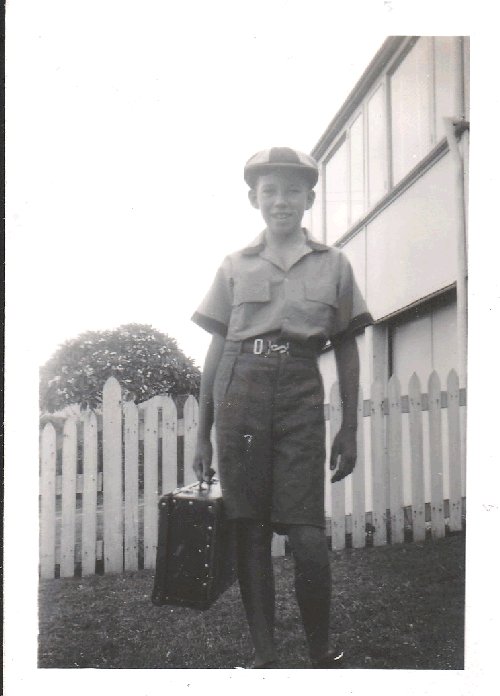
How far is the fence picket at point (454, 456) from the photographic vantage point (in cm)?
190

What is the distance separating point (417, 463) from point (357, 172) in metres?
1.00

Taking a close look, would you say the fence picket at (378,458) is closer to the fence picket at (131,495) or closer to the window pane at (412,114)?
the window pane at (412,114)

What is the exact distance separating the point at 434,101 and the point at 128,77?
1011 millimetres

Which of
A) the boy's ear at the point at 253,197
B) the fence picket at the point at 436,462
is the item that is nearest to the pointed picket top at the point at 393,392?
the fence picket at the point at 436,462

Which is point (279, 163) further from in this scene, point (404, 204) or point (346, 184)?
point (404, 204)

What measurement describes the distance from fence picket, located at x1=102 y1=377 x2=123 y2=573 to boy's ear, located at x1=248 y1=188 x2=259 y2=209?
32.2 inches

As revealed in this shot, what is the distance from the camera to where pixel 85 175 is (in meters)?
1.96

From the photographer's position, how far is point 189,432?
6.45 feet

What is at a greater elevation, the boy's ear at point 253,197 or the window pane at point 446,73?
the window pane at point 446,73

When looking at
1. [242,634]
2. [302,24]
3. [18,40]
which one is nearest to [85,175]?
[18,40]

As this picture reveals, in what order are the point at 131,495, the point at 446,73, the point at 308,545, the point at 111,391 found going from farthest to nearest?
the point at 131,495
the point at 111,391
the point at 446,73
the point at 308,545

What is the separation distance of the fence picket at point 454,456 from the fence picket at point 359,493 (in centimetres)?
28

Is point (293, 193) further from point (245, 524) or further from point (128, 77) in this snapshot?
point (245, 524)

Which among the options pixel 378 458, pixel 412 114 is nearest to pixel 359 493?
pixel 378 458
